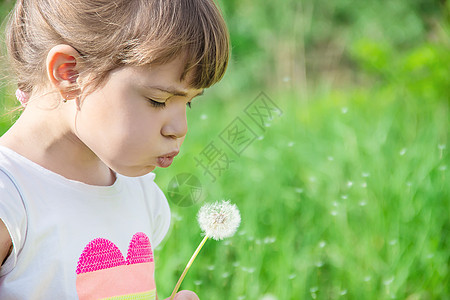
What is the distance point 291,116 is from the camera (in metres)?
2.84

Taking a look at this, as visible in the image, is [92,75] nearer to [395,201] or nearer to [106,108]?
[106,108]

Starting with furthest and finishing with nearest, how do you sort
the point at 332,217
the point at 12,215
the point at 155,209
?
the point at 332,217 < the point at 155,209 < the point at 12,215

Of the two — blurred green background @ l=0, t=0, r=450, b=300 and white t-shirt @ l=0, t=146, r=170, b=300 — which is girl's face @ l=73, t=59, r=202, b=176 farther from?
blurred green background @ l=0, t=0, r=450, b=300

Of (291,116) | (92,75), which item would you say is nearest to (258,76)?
(291,116)

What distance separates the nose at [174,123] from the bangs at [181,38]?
5 centimetres

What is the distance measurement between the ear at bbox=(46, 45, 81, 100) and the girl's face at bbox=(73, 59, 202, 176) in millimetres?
35

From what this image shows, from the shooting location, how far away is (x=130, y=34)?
103 centimetres

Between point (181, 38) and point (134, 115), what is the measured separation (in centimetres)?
16

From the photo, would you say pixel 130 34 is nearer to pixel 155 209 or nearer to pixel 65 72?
pixel 65 72

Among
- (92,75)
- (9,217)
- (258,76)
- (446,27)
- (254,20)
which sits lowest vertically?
(258,76)

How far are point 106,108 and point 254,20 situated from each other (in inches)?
→ 198

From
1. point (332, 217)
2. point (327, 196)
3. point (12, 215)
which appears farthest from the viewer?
point (327, 196)

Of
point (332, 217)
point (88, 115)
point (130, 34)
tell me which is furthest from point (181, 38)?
point (332, 217)

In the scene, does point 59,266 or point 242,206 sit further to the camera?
point 242,206
